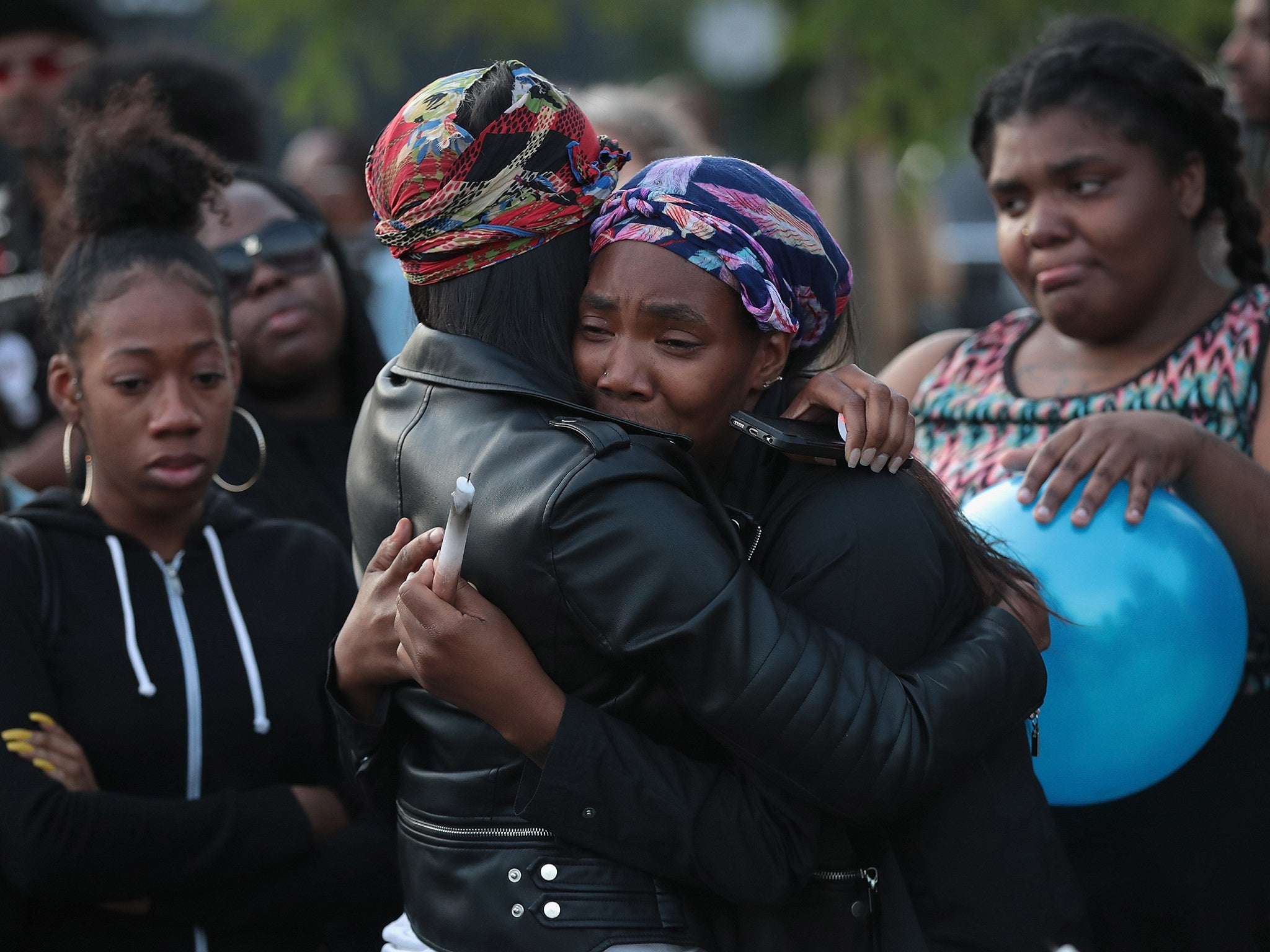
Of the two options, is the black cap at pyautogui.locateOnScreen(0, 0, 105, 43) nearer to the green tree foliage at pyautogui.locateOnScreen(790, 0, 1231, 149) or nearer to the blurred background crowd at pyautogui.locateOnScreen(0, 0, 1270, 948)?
the blurred background crowd at pyautogui.locateOnScreen(0, 0, 1270, 948)

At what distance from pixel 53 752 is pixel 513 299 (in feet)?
4.12

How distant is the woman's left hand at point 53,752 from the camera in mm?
2584

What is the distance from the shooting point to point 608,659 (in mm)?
2043

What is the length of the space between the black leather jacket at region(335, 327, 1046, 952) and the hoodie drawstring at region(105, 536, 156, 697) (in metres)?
0.79

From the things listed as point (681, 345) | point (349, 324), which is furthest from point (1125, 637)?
point (349, 324)

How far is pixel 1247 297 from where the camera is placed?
3264 mm

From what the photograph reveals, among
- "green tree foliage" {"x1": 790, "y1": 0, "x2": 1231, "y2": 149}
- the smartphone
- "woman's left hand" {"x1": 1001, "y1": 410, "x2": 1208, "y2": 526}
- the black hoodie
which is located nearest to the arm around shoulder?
"woman's left hand" {"x1": 1001, "y1": 410, "x2": 1208, "y2": 526}

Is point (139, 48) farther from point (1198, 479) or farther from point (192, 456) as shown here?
point (1198, 479)

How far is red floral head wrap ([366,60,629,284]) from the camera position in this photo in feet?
6.91

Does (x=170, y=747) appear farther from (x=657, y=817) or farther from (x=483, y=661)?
(x=657, y=817)

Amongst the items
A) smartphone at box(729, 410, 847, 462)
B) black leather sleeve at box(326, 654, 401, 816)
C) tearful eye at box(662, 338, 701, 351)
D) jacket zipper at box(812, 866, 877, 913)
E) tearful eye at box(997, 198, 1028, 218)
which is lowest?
jacket zipper at box(812, 866, 877, 913)

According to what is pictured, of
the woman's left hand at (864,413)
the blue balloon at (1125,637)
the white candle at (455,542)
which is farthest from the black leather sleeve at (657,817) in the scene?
the blue balloon at (1125,637)

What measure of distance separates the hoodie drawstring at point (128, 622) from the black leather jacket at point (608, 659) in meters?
0.79

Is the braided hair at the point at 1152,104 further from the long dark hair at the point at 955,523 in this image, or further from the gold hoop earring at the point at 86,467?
the gold hoop earring at the point at 86,467
